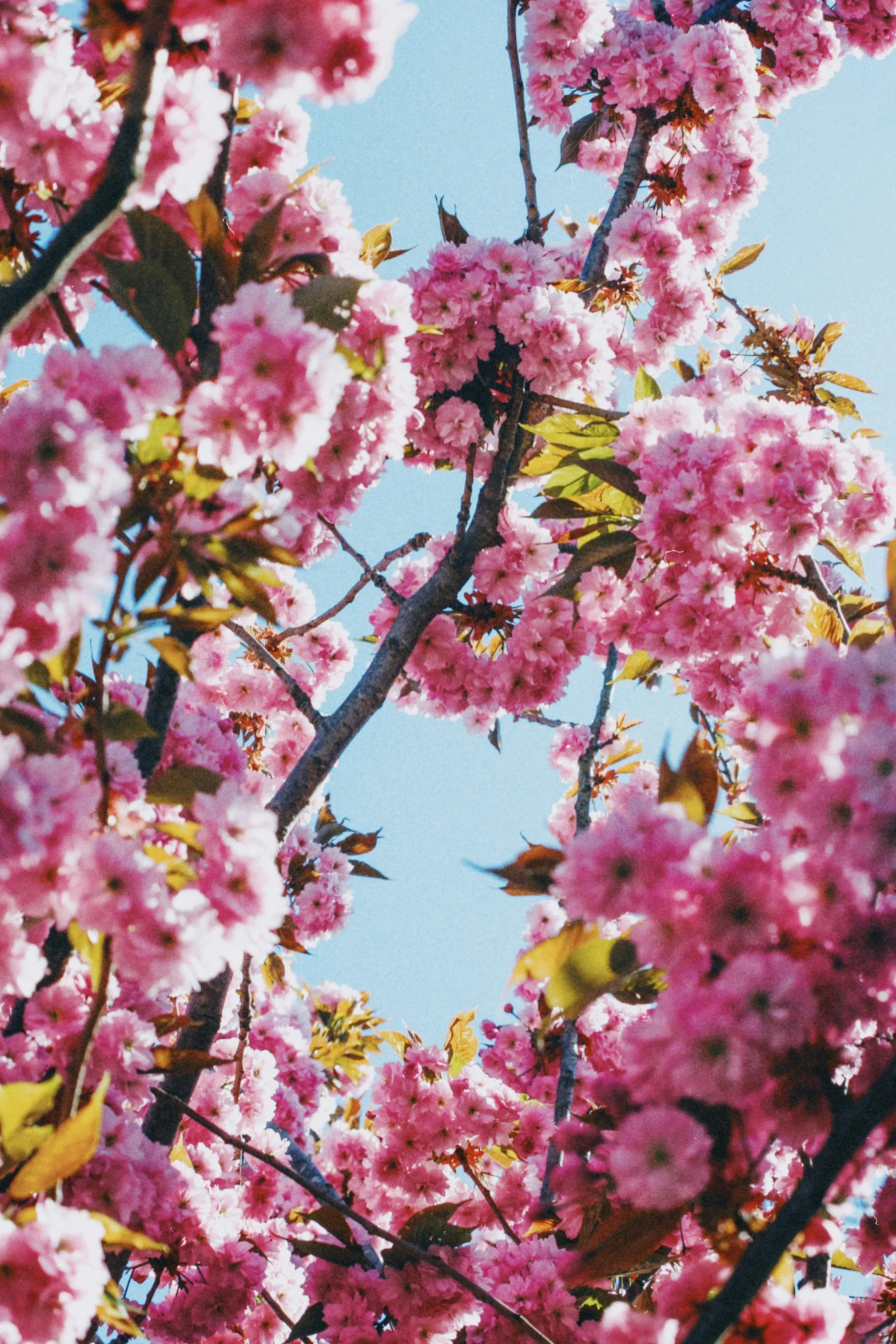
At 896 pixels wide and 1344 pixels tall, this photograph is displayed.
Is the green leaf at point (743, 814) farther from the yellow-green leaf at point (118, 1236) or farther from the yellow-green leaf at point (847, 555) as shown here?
the yellow-green leaf at point (118, 1236)

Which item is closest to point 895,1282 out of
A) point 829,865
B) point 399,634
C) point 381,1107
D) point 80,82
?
point 381,1107

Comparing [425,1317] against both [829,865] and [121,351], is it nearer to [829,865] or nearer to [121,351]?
[829,865]

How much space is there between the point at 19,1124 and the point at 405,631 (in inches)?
69.6

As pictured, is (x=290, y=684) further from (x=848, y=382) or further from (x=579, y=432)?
(x=848, y=382)

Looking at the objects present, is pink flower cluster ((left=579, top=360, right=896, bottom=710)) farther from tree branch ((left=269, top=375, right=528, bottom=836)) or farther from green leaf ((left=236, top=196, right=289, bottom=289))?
green leaf ((left=236, top=196, right=289, bottom=289))

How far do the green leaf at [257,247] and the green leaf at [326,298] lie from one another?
12 cm

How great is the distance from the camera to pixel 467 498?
2.95 metres

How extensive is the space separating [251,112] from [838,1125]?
2.24 meters

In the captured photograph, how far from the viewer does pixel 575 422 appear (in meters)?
2.85

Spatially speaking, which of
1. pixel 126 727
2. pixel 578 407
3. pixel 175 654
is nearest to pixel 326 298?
pixel 175 654

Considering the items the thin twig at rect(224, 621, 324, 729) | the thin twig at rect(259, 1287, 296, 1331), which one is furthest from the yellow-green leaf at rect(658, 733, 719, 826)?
the thin twig at rect(259, 1287, 296, 1331)

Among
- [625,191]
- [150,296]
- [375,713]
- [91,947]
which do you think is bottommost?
[91,947]

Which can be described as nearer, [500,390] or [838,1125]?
[838,1125]

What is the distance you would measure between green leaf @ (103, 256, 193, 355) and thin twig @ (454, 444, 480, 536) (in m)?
1.45
